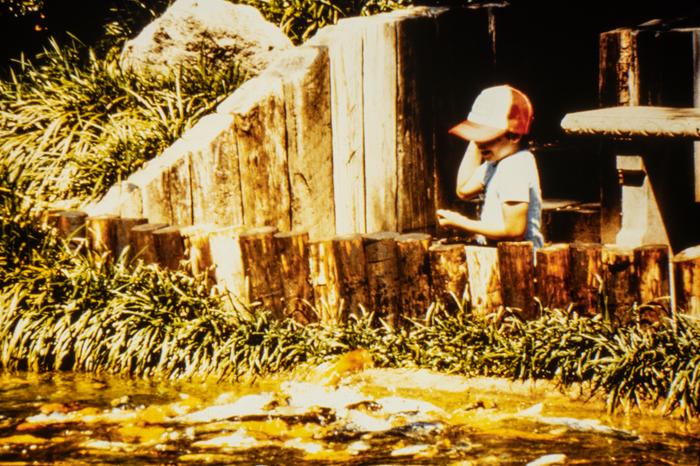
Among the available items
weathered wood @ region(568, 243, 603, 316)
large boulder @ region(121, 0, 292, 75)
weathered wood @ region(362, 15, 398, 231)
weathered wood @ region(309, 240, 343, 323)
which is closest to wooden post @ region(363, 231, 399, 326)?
weathered wood @ region(309, 240, 343, 323)

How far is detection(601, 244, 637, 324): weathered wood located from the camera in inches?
198

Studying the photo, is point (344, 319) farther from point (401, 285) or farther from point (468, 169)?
point (468, 169)

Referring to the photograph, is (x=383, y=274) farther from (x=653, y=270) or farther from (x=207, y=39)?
(x=207, y=39)

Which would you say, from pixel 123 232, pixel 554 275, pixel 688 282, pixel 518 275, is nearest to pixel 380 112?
pixel 123 232

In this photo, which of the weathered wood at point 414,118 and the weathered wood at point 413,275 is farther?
the weathered wood at point 414,118

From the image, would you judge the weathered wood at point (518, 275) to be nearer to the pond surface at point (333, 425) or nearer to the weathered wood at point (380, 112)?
the pond surface at point (333, 425)

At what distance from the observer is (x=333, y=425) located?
4801 mm

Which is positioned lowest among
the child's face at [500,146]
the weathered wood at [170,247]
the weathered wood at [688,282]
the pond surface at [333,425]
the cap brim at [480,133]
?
the pond surface at [333,425]

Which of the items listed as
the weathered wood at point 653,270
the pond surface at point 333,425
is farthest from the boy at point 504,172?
the pond surface at point 333,425

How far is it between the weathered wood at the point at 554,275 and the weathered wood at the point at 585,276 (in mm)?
28

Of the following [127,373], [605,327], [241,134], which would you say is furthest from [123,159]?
[605,327]

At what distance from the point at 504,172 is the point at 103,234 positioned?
2.33 m

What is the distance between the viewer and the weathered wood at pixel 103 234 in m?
6.29

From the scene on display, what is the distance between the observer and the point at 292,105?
271 inches
